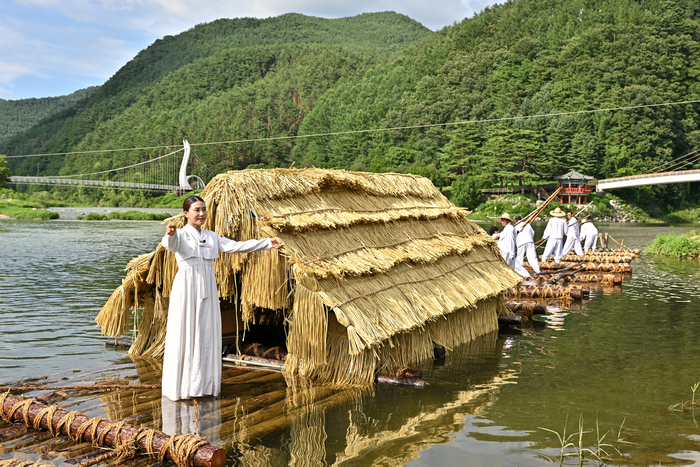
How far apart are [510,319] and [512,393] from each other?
13.7 ft

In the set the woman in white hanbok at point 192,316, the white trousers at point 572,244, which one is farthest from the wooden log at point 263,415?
the white trousers at point 572,244

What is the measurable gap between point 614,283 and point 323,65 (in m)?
147

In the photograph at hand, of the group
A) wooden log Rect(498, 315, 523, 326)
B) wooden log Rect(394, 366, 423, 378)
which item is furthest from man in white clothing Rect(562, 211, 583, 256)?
wooden log Rect(394, 366, 423, 378)

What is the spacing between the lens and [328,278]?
275 inches

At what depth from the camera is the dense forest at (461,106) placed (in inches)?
3327

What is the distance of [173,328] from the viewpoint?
591 centimetres

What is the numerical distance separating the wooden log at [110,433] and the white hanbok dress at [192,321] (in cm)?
105

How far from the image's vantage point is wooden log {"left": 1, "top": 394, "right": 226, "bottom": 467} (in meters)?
4.56

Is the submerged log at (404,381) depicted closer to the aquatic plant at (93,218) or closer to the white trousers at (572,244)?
the white trousers at (572,244)

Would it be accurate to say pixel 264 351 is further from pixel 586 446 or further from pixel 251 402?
pixel 586 446

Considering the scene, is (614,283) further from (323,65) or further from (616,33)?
(323,65)

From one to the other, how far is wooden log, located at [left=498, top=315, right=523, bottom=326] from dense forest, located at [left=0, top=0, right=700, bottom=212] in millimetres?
49820

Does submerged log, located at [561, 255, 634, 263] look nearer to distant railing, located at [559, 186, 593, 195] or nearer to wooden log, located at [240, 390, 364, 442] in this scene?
wooden log, located at [240, 390, 364, 442]

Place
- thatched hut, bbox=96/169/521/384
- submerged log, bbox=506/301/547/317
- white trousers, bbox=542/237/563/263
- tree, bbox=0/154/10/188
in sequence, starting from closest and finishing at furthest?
thatched hut, bbox=96/169/521/384 < submerged log, bbox=506/301/547/317 < white trousers, bbox=542/237/563/263 < tree, bbox=0/154/10/188
